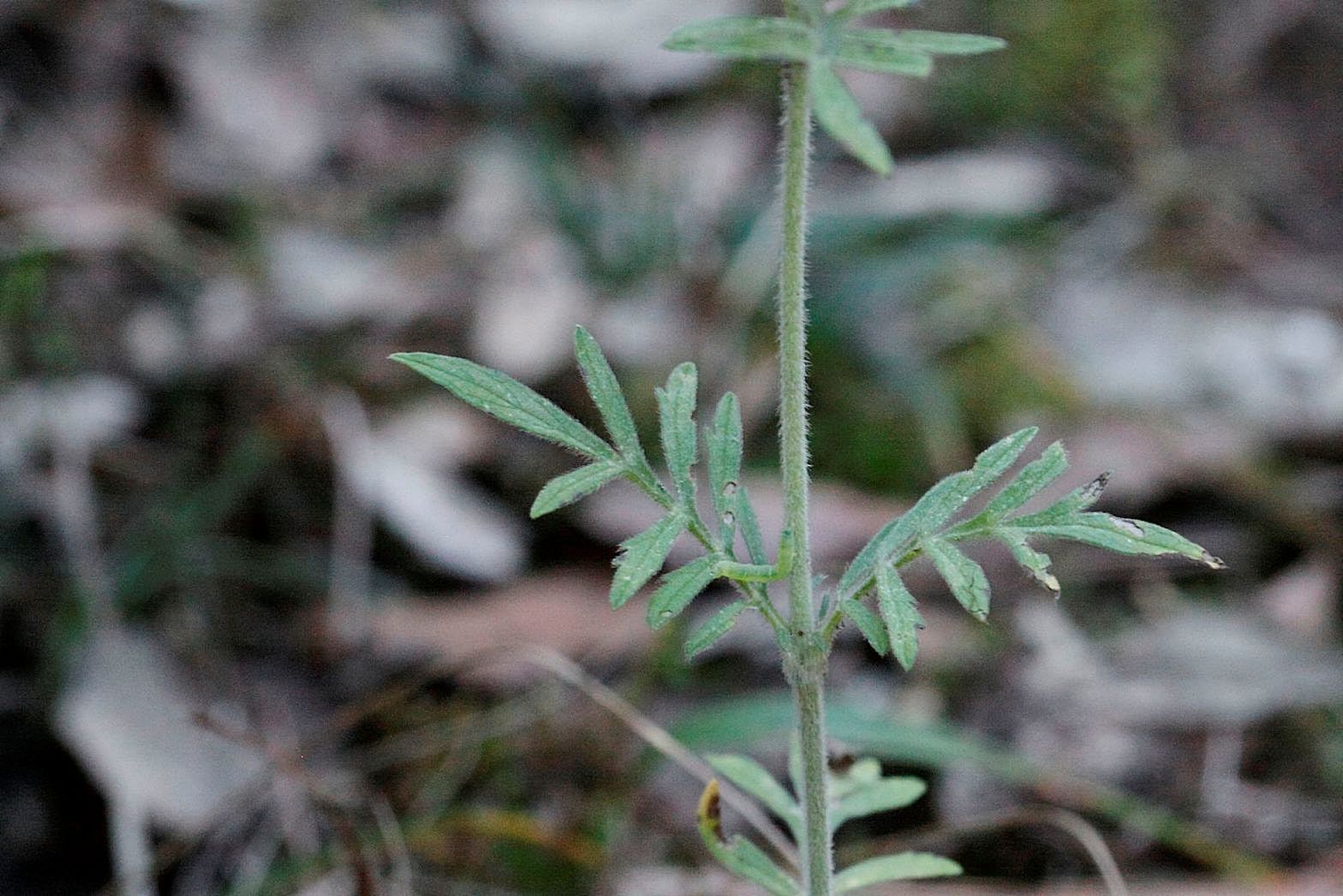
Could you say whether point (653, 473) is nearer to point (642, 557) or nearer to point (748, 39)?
point (642, 557)

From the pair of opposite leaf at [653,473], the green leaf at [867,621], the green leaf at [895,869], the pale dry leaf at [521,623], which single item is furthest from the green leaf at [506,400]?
the pale dry leaf at [521,623]

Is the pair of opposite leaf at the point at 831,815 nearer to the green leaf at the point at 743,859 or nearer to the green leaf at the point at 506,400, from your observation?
the green leaf at the point at 743,859

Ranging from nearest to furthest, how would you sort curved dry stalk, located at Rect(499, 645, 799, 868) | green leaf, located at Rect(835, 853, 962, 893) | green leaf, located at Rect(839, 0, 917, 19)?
green leaf, located at Rect(839, 0, 917, 19) < green leaf, located at Rect(835, 853, 962, 893) < curved dry stalk, located at Rect(499, 645, 799, 868)

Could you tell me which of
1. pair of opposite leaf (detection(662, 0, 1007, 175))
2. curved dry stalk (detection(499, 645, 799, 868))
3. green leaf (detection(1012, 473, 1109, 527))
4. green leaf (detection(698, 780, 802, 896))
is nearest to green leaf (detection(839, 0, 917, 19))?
pair of opposite leaf (detection(662, 0, 1007, 175))

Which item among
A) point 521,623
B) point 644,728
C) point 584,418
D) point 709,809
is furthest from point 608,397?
point 584,418

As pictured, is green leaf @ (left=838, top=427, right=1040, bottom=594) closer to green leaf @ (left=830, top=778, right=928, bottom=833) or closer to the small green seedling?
the small green seedling

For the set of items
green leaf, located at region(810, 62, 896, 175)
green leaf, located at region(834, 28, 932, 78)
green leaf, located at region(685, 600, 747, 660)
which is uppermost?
green leaf, located at region(834, 28, 932, 78)
